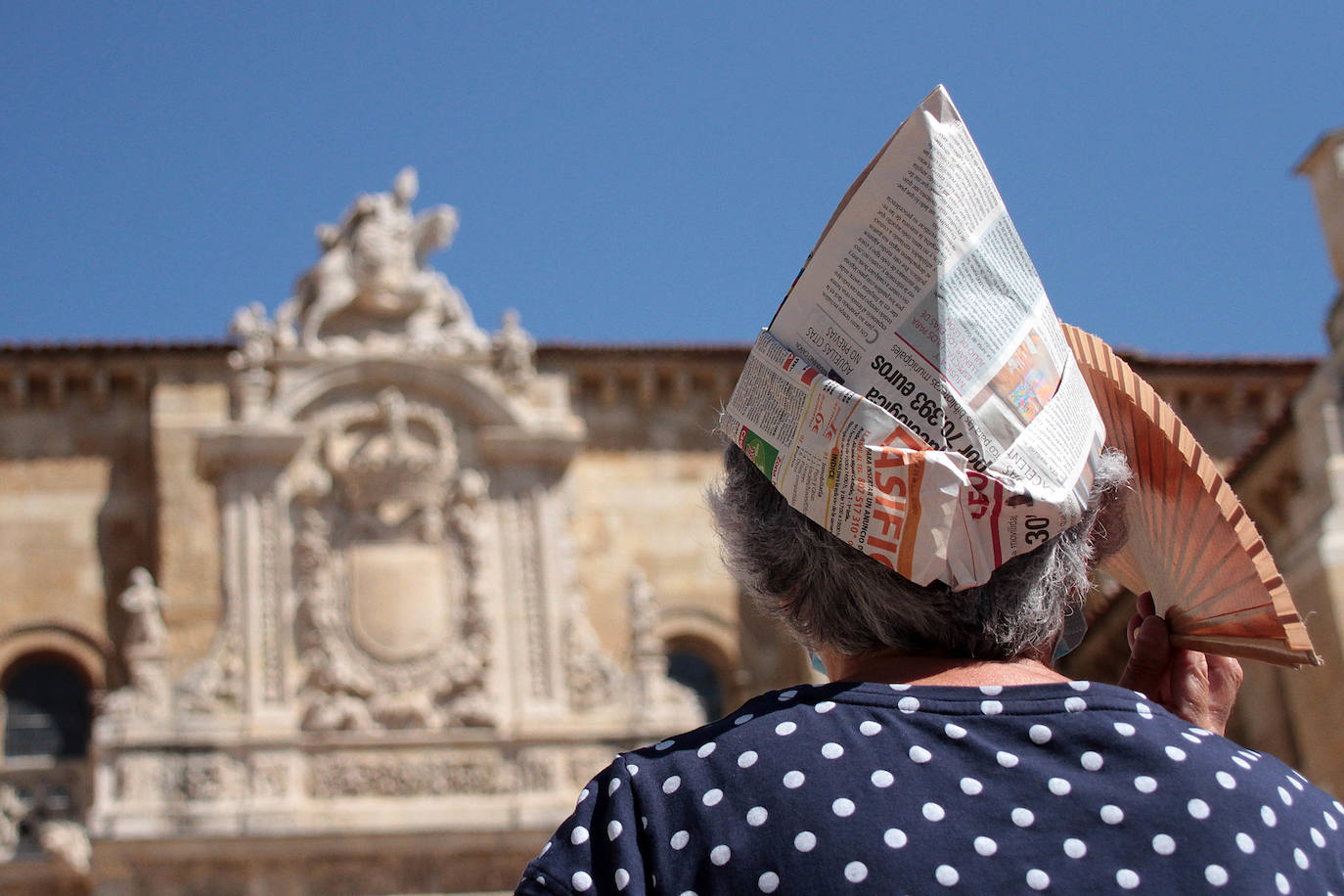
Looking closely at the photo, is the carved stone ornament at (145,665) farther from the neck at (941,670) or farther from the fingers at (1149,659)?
the neck at (941,670)

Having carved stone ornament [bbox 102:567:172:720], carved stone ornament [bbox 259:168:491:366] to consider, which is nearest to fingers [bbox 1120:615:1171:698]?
carved stone ornament [bbox 102:567:172:720]

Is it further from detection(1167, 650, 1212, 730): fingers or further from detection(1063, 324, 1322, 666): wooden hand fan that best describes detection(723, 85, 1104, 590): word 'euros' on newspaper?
detection(1167, 650, 1212, 730): fingers

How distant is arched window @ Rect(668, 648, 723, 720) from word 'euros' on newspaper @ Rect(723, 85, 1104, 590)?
15025 mm

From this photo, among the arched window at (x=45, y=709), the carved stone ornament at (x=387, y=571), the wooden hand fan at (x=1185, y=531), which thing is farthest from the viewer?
the arched window at (x=45, y=709)

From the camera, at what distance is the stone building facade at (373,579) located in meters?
13.5

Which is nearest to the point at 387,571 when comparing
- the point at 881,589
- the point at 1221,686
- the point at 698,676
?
the point at 698,676

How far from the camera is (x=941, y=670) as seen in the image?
195 centimetres

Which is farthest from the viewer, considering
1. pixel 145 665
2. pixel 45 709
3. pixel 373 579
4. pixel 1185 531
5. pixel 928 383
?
pixel 45 709

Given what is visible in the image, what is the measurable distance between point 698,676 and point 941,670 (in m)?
15.4

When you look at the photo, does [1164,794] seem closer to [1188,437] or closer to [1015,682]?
[1015,682]

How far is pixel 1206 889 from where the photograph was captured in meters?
1.71

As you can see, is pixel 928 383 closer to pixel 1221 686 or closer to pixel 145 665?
pixel 1221 686

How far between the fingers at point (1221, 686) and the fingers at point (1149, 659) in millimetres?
82

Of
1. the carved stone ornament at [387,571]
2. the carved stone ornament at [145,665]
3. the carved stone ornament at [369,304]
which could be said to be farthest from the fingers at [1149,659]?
the carved stone ornament at [369,304]
